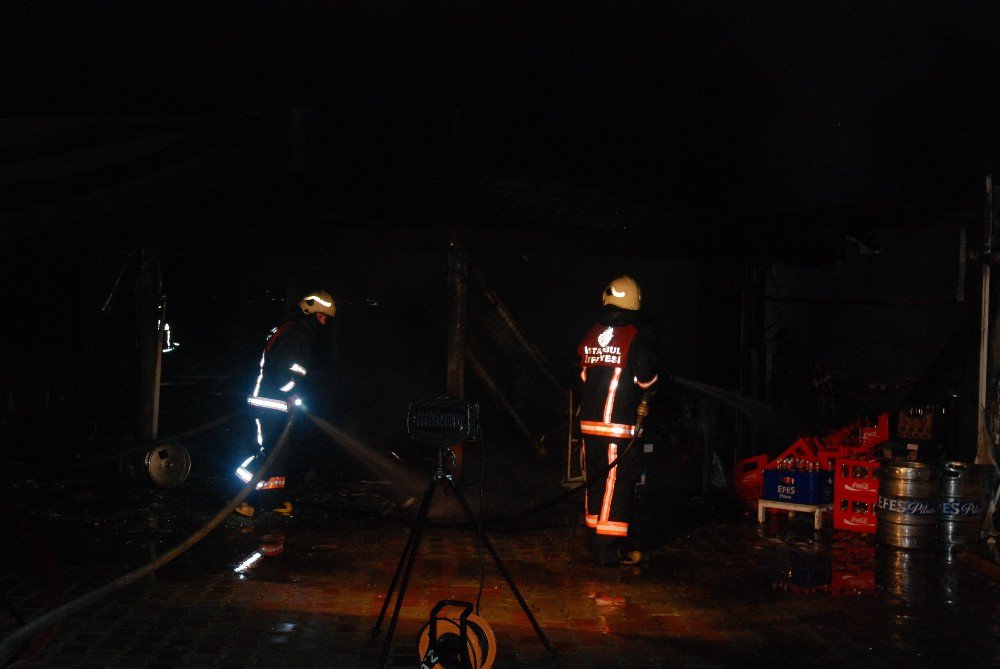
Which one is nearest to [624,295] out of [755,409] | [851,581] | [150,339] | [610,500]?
[610,500]

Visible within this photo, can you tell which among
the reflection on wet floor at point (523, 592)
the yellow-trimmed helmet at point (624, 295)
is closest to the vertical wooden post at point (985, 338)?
the reflection on wet floor at point (523, 592)

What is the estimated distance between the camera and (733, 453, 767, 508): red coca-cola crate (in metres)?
10.6

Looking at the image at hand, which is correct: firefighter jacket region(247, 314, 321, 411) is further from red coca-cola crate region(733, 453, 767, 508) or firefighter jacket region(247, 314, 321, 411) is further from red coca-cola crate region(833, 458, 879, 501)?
red coca-cola crate region(833, 458, 879, 501)

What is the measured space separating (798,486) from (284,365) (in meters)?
5.25

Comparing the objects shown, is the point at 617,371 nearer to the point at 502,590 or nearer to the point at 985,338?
the point at 502,590

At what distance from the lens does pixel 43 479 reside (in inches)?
463

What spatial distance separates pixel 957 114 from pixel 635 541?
6725 millimetres

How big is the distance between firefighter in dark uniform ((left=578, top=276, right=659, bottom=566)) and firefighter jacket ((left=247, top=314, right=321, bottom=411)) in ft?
9.84

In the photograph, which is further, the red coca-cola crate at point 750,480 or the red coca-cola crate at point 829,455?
the red coca-cola crate at point 750,480

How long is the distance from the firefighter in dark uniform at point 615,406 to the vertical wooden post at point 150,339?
5702 millimetres

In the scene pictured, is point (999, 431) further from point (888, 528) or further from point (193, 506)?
point (193, 506)

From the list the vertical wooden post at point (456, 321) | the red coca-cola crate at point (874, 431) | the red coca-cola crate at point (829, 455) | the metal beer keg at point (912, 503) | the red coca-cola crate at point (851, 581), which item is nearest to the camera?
the red coca-cola crate at point (851, 581)

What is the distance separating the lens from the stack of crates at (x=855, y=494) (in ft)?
30.3

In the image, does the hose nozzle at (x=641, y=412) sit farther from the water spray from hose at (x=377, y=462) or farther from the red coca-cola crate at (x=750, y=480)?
the water spray from hose at (x=377, y=462)
